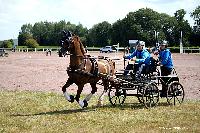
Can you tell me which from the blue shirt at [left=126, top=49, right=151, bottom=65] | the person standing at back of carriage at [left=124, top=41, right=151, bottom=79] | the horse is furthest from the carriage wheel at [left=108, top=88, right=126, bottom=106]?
the blue shirt at [left=126, top=49, right=151, bottom=65]

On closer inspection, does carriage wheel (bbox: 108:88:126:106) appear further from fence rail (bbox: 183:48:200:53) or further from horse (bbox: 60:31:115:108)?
fence rail (bbox: 183:48:200:53)

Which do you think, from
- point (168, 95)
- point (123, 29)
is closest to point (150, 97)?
point (168, 95)

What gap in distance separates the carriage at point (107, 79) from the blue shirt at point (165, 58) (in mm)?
422

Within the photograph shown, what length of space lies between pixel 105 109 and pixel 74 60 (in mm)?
2063

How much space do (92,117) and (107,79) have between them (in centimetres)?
280

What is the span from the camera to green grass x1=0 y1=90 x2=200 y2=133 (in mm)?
11195

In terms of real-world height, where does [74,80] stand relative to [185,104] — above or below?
above

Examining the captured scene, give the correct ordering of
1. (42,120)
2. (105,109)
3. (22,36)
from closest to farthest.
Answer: (42,120)
(105,109)
(22,36)

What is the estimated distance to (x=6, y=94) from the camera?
19.0 metres

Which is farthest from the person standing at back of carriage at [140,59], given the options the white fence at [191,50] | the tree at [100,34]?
the tree at [100,34]

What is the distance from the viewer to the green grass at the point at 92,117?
1120cm

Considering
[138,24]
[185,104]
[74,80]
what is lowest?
[185,104]

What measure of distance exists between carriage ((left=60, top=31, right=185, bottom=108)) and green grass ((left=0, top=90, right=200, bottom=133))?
0.45 metres

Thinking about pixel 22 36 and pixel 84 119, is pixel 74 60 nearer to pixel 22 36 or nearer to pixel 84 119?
pixel 84 119
